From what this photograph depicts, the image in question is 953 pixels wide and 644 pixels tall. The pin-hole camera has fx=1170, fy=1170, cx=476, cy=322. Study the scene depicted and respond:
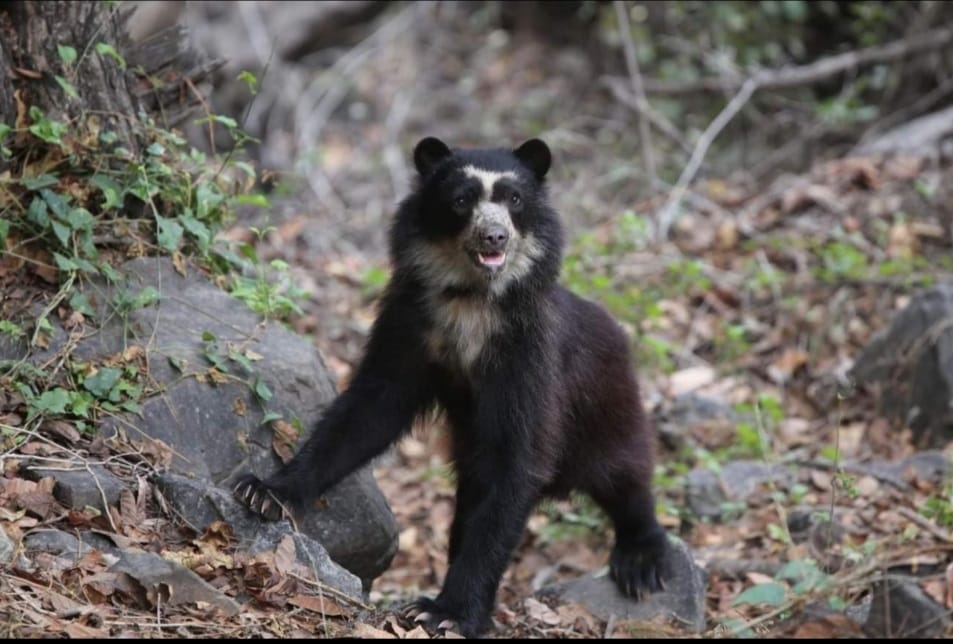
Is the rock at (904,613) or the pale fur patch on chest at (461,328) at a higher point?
the pale fur patch on chest at (461,328)

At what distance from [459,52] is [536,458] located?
42.4 feet

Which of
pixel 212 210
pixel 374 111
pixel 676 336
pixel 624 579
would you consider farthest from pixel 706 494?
pixel 374 111

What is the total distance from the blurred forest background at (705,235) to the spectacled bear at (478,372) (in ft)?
1.83

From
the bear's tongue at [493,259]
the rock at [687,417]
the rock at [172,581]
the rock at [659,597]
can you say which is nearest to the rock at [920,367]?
the rock at [687,417]

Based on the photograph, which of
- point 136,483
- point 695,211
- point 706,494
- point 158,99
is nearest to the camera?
point 136,483

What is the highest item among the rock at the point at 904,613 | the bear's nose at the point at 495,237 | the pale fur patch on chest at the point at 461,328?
the bear's nose at the point at 495,237

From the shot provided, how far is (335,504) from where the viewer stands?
18.6 ft

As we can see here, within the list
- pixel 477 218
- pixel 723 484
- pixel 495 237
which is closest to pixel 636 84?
pixel 723 484

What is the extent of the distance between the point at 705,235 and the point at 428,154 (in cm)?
536

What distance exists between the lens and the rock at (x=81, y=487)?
4.73 m

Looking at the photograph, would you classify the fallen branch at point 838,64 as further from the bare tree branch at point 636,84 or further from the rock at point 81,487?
the rock at point 81,487

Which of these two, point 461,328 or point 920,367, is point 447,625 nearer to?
point 461,328

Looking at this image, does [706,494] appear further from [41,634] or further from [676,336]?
[41,634]

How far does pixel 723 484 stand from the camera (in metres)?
7.49
